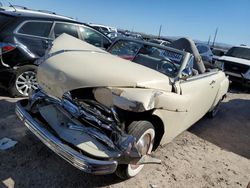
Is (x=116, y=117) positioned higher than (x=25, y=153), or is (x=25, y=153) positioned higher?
(x=116, y=117)

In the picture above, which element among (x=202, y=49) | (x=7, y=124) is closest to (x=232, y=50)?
(x=202, y=49)

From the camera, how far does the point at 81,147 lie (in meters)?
2.79

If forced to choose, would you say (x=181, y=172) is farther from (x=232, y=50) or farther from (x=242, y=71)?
(x=232, y=50)

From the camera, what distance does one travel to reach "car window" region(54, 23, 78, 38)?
5.97 meters

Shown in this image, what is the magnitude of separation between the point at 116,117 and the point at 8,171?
A: 4.83ft

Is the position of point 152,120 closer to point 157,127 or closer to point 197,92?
point 157,127

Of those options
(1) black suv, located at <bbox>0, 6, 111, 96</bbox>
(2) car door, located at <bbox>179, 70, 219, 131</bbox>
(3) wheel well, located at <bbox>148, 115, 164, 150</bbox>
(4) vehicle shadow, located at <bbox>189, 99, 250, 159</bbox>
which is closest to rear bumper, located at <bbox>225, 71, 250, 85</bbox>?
(4) vehicle shadow, located at <bbox>189, 99, 250, 159</bbox>

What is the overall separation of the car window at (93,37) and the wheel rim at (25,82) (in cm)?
170

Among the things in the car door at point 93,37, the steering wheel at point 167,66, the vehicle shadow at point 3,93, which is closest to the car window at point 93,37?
the car door at point 93,37

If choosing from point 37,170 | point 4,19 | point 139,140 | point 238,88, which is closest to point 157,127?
point 139,140

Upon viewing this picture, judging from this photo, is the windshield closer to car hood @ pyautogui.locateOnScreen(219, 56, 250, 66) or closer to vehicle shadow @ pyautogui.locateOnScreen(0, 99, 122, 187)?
vehicle shadow @ pyautogui.locateOnScreen(0, 99, 122, 187)

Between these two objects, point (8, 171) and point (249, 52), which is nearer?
point (8, 171)

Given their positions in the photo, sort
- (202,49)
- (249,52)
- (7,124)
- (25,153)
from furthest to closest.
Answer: (202,49) < (249,52) < (7,124) < (25,153)

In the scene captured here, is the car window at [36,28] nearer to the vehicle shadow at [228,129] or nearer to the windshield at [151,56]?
the windshield at [151,56]
